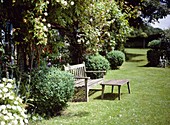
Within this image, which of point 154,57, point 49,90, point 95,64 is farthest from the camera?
point 154,57

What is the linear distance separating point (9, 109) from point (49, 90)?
1.60 metres

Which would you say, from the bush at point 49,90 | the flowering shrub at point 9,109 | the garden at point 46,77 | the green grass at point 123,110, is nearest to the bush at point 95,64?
the green grass at point 123,110

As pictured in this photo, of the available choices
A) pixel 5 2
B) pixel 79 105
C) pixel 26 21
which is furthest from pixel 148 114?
pixel 5 2

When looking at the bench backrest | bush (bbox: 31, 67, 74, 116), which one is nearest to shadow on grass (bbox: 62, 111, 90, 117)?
bush (bbox: 31, 67, 74, 116)

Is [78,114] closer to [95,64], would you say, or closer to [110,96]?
[110,96]

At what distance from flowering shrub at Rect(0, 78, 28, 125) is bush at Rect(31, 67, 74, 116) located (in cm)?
109

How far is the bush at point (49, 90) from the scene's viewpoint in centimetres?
649

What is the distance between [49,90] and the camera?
6508mm

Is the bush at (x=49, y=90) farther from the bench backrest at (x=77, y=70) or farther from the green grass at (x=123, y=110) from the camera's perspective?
the bench backrest at (x=77, y=70)

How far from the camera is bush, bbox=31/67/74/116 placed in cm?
649

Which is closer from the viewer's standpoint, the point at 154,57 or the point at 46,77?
the point at 46,77

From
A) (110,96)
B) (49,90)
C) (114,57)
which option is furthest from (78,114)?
(114,57)

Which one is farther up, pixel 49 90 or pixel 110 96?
pixel 49 90

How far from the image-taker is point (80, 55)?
1364cm
